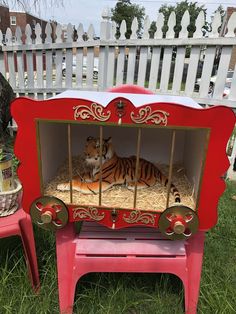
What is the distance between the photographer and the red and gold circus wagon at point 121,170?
0.95 metres

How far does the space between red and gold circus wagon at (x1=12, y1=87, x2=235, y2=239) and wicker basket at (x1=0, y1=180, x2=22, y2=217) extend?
144 mm

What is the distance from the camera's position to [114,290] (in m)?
1.37

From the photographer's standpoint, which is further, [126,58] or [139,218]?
[126,58]

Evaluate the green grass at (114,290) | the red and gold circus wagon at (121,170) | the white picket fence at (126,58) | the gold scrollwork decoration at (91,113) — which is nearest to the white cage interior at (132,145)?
the red and gold circus wagon at (121,170)

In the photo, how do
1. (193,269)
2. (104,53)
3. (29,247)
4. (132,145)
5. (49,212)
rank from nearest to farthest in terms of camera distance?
(49,212) → (193,269) → (29,247) → (132,145) → (104,53)

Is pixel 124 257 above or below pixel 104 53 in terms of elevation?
below

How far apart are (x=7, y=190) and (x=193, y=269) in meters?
0.83

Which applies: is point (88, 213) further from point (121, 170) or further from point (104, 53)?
point (104, 53)

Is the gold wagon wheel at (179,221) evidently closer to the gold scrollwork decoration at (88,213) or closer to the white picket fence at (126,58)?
the gold scrollwork decoration at (88,213)

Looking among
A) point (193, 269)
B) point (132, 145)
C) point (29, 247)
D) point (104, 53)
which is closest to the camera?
point (193, 269)

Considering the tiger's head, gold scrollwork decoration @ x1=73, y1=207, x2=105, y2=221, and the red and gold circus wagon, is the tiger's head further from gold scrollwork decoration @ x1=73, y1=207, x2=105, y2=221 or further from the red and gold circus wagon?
gold scrollwork decoration @ x1=73, y1=207, x2=105, y2=221

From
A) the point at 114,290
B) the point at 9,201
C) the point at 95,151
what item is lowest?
the point at 114,290

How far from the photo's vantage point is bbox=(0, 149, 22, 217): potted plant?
3.93ft

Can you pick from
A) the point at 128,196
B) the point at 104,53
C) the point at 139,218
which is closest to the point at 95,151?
the point at 128,196
